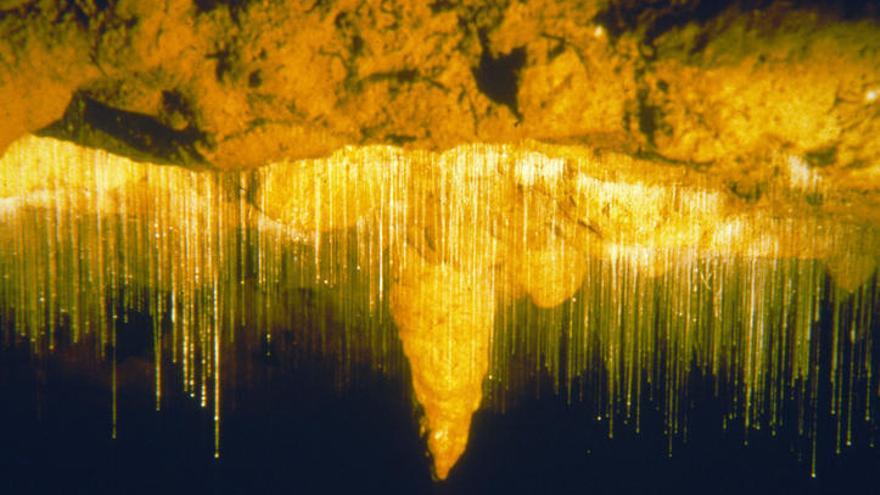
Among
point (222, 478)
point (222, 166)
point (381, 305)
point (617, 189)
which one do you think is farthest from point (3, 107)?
point (222, 478)

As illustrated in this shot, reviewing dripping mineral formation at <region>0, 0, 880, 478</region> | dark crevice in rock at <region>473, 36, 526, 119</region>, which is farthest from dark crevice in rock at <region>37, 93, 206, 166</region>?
dark crevice in rock at <region>473, 36, 526, 119</region>

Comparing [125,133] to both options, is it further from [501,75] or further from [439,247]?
[439,247]

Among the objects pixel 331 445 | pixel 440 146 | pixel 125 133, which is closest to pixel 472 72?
pixel 440 146

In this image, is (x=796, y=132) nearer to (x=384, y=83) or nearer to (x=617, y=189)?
(x=617, y=189)

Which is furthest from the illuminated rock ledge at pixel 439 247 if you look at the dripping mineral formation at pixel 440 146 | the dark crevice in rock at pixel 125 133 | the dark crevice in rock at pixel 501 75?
the dark crevice in rock at pixel 501 75

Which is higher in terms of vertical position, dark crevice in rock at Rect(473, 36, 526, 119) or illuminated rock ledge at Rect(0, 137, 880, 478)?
dark crevice in rock at Rect(473, 36, 526, 119)

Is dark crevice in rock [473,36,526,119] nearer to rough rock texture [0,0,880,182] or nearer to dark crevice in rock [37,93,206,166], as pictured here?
rough rock texture [0,0,880,182]

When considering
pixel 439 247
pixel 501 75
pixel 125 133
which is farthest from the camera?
pixel 439 247
